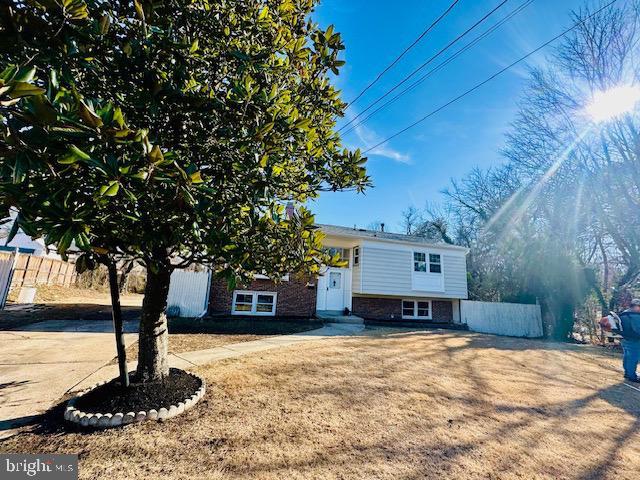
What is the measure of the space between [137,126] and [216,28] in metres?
1.37

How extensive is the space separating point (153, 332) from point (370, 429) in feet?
9.84

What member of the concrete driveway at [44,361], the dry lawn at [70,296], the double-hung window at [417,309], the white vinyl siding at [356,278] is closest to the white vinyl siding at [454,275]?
the double-hung window at [417,309]

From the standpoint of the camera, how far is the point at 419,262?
15703 millimetres

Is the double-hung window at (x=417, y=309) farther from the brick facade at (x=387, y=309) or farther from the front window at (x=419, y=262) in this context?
the front window at (x=419, y=262)

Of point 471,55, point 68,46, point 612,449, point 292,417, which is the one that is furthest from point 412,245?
point 68,46

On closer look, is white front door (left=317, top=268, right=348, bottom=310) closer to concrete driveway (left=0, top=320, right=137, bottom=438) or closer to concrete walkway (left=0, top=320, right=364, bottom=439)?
concrete walkway (left=0, top=320, right=364, bottom=439)

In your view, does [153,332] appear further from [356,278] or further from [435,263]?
[435,263]

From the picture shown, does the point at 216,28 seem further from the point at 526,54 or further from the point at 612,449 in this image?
the point at 526,54

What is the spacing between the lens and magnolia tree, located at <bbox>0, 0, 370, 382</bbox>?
1591 mm

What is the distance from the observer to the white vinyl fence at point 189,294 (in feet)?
37.2

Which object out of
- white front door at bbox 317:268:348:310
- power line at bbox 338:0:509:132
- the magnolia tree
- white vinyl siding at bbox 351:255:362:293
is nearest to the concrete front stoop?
white front door at bbox 317:268:348:310

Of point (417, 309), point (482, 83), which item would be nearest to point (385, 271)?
point (417, 309)

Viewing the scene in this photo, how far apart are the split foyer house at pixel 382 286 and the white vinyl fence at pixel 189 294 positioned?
230cm

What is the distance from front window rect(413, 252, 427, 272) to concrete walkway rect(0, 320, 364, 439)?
8020 mm
